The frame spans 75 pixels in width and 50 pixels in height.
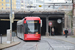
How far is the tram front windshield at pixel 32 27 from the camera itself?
1811 cm

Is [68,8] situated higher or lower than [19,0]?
lower

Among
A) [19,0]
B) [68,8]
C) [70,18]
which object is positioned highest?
[19,0]

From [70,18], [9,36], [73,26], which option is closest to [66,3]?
[70,18]

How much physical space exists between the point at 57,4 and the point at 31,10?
6.16 metres

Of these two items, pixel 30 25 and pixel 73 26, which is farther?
pixel 73 26

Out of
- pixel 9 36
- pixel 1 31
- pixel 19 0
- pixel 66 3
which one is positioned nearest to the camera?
pixel 9 36

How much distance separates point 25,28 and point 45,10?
14537 mm

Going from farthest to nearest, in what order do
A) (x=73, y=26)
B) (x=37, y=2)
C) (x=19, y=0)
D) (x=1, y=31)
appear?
(x=1, y=31), (x=19, y=0), (x=37, y=2), (x=73, y=26)

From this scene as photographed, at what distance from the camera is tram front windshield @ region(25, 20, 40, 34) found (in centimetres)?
1811

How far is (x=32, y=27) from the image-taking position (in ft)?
59.5

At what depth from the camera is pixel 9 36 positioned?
15.9 meters

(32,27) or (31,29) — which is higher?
(32,27)

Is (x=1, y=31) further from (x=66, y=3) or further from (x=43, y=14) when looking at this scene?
(x=66, y=3)

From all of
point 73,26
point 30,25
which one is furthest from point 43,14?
point 30,25
